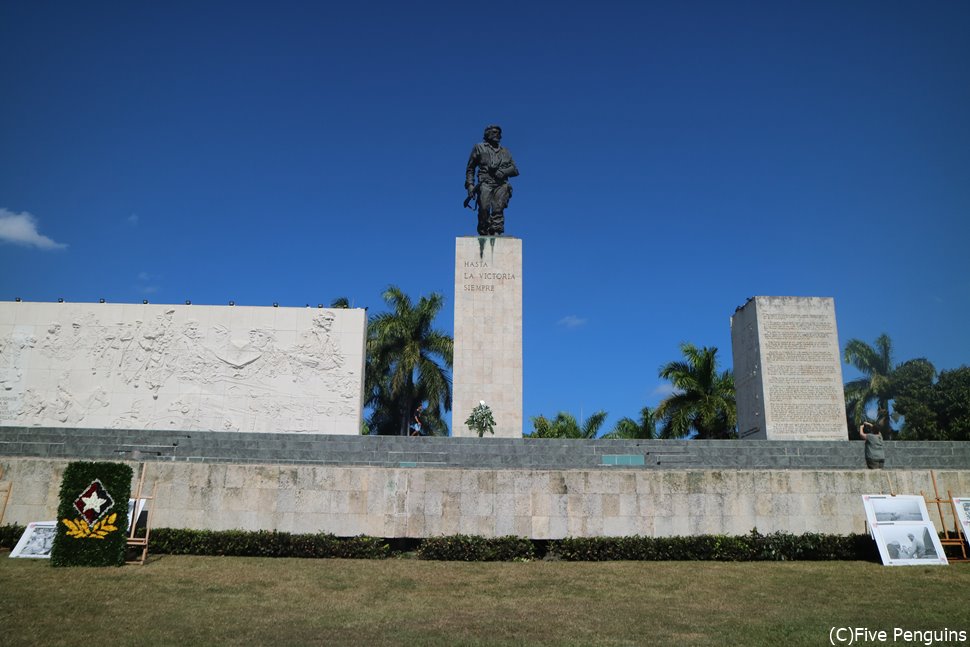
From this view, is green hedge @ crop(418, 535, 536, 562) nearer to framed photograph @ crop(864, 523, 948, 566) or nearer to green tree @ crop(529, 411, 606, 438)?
framed photograph @ crop(864, 523, 948, 566)

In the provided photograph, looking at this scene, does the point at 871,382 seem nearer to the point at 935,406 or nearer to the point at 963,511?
the point at 935,406

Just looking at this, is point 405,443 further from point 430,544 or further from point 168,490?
point 168,490

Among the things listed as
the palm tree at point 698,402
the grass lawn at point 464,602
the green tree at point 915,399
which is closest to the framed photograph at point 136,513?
the grass lawn at point 464,602

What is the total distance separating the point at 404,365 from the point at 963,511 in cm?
2077

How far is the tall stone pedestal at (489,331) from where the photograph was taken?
64.6 ft

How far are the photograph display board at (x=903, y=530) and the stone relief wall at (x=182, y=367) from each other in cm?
1319

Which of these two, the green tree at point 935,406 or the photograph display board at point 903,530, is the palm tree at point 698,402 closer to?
the green tree at point 935,406

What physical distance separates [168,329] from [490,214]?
384 inches

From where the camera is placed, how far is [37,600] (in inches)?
355

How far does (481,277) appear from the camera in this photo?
20703 millimetres

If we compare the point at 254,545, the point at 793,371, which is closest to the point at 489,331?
the point at 793,371

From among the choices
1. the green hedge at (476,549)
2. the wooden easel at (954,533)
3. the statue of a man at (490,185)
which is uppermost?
the statue of a man at (490,185)

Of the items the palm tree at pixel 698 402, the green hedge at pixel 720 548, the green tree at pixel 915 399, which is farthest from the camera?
the green tree at pixel 915 399

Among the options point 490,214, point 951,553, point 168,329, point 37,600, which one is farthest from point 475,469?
point 168,329
